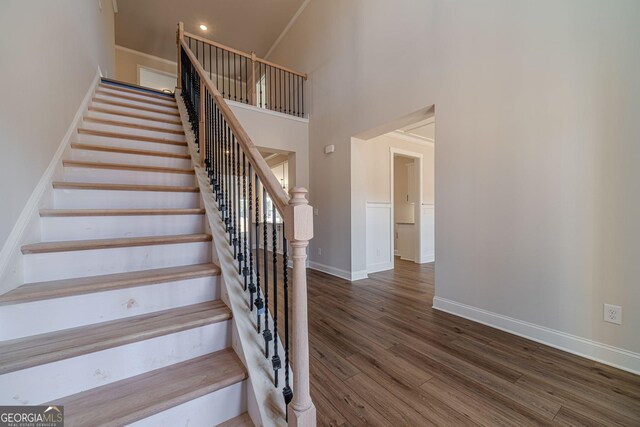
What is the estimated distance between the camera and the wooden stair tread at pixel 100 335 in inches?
35.9

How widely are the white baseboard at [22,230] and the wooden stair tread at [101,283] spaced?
0.06 meters

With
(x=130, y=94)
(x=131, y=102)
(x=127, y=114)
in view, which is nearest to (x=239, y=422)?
(x=127, y=114)

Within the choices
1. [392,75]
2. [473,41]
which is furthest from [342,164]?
[473,41]

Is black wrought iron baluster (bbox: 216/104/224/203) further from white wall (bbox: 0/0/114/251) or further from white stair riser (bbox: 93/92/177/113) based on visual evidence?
white stair riser (bbox: 93/92/177/113)

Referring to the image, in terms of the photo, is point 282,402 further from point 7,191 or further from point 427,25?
point 427,25

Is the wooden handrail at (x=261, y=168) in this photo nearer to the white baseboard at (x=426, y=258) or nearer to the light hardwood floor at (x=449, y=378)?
the light hardwood floor at (x=449, y=378)

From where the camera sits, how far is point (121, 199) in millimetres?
1801

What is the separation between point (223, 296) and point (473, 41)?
9.88ft

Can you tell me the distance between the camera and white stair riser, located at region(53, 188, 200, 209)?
1667mm

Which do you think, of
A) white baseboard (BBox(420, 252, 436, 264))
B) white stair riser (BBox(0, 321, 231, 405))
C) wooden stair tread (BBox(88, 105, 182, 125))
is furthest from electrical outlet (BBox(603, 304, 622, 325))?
wooden stair tread (BBox(88, 105, 182, 125))

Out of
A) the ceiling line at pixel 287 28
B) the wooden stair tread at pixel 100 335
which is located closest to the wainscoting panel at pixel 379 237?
the wooden stair tread at pixel 100 335

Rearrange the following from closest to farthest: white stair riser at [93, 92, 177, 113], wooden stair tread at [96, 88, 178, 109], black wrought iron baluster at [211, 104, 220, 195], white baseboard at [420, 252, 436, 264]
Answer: black wrought iron baluster at [211, 104, 220, 195]
white stair riser at [93, 92, 177, 113]
wooden stair tread at [96, 88, 178, 109]
white baseboard at [420, 252, 436, 264]

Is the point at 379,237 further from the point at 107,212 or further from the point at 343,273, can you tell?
the point at 107,212

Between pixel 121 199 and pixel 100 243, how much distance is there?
0.54 meters
